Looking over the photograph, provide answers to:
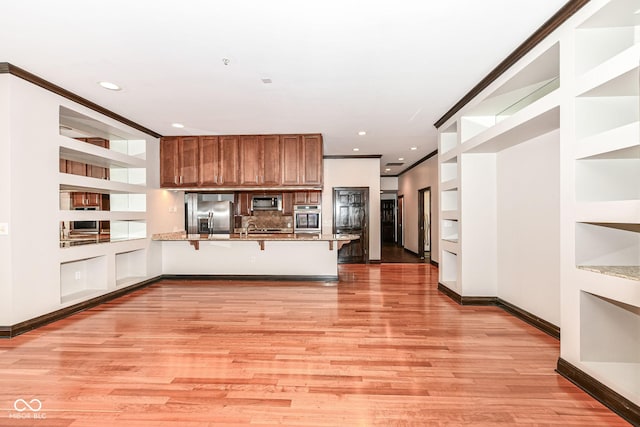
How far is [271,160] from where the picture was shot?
18.7ft

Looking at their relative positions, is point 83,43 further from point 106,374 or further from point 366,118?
point 366,118

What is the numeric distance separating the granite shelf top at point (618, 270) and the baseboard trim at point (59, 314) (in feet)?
16.5

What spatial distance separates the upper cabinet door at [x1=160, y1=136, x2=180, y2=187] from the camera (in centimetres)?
582

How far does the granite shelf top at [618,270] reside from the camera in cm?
193

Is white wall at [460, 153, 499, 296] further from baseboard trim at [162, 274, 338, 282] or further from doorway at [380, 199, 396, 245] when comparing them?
doorway at [380, 199, 396, 245]

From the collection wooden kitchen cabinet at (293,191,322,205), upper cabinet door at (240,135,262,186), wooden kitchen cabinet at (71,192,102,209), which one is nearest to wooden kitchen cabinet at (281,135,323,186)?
upper cabinet door at (240,135,262,186)

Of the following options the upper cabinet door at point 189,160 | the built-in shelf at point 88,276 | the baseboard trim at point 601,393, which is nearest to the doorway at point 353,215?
the upper cabinet door at point 189,160

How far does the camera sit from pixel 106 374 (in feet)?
8.00

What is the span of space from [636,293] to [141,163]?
6164mm

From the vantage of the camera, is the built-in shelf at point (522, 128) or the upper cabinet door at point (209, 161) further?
the upper cabinet door at point (209, 161)

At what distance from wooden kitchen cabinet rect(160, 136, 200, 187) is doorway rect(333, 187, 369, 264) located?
10.9ft

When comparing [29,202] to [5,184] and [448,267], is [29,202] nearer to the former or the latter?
[5,184]

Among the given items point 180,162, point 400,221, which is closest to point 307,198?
point 180,162

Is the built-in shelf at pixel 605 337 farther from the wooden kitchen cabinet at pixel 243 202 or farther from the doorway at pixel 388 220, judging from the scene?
the doorway at pixel 388 220
